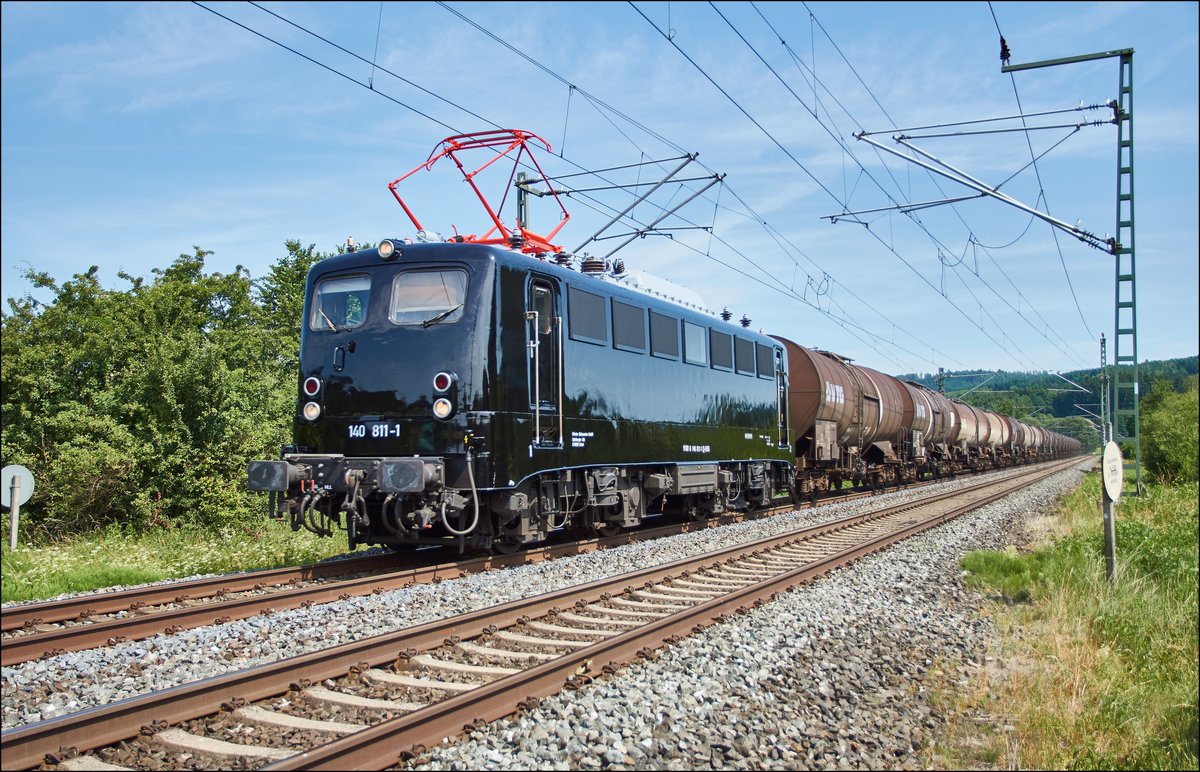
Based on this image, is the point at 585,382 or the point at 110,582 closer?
the point at 110,582

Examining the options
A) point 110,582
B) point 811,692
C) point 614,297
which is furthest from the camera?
point 614,297

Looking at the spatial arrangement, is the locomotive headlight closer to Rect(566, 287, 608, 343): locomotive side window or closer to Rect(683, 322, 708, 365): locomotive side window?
Rect(566, 287, 608, 343): locomotive side window

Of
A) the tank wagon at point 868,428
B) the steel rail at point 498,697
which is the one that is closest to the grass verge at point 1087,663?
the steel rail at point 498,697

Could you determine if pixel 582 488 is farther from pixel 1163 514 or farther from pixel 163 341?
pixel 1163 514

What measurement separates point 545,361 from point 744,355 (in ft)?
22.6

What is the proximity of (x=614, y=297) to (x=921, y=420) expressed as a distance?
72.5ft

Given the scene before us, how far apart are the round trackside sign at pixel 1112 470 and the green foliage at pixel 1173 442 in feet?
46.3

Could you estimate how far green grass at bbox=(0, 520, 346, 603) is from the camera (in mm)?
9062

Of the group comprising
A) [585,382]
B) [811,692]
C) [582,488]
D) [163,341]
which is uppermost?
[163,341]

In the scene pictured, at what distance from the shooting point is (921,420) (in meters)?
31.2

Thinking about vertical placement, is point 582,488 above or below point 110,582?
above

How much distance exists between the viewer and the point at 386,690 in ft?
17.9

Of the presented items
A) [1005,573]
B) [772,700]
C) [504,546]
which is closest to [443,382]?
[504,546]

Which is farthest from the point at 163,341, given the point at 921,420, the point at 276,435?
the point at 921,420
